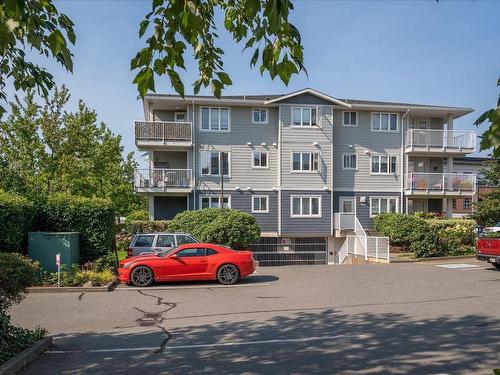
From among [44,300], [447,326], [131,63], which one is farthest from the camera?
[44,300]

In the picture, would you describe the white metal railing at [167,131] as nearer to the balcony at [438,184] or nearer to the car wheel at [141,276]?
the balcony at [438,184]

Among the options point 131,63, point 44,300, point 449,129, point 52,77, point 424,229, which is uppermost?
point 449,129

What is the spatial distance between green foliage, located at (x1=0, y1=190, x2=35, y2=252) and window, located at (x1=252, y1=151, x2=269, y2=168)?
17.6m

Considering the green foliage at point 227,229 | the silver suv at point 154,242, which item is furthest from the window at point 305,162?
the silver suv at point 154,242

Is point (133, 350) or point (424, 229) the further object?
point (424, 229)

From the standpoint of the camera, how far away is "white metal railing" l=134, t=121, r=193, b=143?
2945 centimetres

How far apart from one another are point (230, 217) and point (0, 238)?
11.2 meters

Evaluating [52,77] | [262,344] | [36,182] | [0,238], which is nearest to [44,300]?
[0,238]

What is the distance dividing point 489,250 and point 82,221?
51.0 feet

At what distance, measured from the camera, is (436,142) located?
3281 centimetres

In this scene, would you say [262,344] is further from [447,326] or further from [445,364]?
[447,326]

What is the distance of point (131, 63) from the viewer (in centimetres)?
356

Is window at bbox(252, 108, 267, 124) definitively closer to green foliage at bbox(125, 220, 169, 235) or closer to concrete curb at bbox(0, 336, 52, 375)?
green foliage at bbox(125, 220, 169, 235)

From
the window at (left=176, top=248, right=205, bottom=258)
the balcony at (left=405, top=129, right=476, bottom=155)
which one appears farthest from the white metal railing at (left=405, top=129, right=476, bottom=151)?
the window at (left=176, top=248, right=205, bottom=258)
